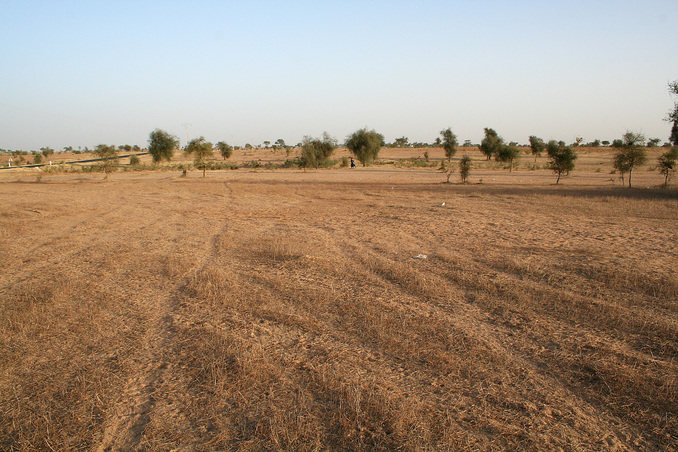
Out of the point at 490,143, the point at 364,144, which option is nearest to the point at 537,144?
the point at 490,143

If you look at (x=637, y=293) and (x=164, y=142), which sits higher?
(x=164, y=142)

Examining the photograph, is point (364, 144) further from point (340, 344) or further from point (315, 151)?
point (340, 344)

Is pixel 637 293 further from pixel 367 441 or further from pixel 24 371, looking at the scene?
pixel 24 371

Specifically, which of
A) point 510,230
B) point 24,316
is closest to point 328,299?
point 24,316

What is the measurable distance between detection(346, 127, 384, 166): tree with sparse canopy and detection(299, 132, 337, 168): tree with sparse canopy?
9.61ft

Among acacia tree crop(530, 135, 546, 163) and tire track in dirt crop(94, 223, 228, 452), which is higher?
acacia tree crop(530, 135, 546, 163)

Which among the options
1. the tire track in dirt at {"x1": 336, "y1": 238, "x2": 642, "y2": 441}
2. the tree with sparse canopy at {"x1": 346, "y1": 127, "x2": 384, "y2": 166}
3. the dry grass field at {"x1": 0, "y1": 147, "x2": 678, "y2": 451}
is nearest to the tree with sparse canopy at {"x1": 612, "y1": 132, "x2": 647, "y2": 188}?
the dry grass field at {"x1": 0, "y1": 147, "x2": 678, "y2": 451}

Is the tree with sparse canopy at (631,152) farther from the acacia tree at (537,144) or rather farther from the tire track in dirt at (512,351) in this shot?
the acacia tree at (537,144)

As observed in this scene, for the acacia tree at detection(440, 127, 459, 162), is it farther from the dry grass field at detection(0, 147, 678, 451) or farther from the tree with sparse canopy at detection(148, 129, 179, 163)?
the dry grass field at detection(0, 147, 678, 451)

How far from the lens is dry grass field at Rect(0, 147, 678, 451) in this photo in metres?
3.62

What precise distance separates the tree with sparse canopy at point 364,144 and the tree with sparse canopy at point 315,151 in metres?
2.93

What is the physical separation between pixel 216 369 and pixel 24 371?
2.13 metres

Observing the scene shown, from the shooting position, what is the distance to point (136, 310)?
6391 mm

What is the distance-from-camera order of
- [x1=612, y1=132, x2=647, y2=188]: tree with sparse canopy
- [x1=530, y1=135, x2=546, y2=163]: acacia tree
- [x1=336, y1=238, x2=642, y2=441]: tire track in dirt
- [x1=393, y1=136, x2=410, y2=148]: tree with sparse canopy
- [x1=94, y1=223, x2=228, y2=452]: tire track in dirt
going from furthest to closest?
[x1=393, y1=136, x2=410, y2=148]: tree with sparse canopy → [x1=530, y1=135, x2=546, y2=163]: acacia tree → [x1=612, y1=132, x2=647, y2=188]: tree with sparse canopy → [x1=336, y1=238, x2=642, y2=441]: tire track in dirt → [x1=94, y1=223, x2=228, y2=452]: tire track in dirt
